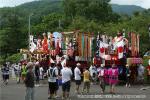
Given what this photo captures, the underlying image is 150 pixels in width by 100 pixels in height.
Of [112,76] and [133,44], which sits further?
[133,44]

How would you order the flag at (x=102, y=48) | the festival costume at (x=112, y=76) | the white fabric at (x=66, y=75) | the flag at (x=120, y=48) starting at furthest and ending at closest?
the flag at (x=102, y=48) → the flag at (x=120, y=48) → the festival costume at (x=112, y=76) → the white fabric at (x=66, y=75)

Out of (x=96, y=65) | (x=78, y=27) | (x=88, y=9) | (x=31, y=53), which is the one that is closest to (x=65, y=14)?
(x=88, y=9)

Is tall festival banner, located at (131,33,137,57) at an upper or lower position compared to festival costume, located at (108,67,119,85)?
upper

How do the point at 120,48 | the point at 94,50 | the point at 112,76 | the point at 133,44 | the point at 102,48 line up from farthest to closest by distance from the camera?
the point at 94,50 → the point at 102,48 → the point at 133,44 → the point at 120,48 → the point at 112,76

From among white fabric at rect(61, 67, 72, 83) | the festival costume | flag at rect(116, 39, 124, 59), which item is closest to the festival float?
flag at rect(116, 39, 124, 59)

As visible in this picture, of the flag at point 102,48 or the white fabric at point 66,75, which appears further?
the flag at point 102,48

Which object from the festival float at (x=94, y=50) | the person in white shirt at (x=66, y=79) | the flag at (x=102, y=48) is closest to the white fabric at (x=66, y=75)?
the person in white shirt at (x=66, y=79)

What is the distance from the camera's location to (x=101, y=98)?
23.6 meters

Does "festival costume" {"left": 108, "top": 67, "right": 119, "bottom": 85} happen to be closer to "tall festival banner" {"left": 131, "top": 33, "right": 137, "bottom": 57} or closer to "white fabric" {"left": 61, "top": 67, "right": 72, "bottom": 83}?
"white fabric" {"left": 61, "top": 67, "right": 72, "bottom": 83}

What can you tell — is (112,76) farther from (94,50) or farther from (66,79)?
(94,50)

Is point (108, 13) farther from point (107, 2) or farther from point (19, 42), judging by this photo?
point (19, 42)

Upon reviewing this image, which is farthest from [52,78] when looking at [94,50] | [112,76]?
[94,50]

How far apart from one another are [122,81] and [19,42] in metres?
66.4

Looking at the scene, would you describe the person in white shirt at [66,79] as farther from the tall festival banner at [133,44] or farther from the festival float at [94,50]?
the tall festival banner at [133,44]
